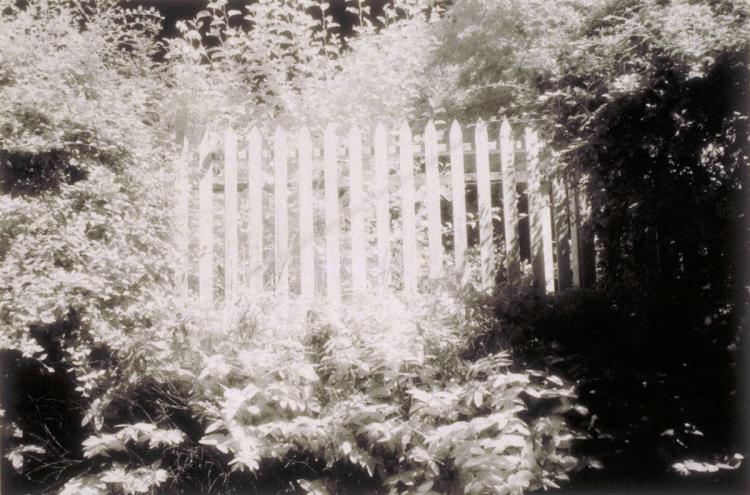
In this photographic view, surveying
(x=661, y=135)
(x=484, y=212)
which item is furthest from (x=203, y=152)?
(x=661, y=135)

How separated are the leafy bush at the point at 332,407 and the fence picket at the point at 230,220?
2.72ft

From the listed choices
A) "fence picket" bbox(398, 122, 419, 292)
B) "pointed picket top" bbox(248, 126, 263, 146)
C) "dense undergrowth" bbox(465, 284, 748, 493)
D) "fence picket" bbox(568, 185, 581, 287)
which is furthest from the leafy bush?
"pointed picket top" bbox(248, 126, 263, 146)

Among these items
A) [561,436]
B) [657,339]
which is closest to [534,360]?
[561,436]

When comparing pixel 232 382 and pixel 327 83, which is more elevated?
pixel 327 83

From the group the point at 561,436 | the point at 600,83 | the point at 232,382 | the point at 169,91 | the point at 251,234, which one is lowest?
the point at 561,436

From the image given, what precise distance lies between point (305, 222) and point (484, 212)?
1207 mm

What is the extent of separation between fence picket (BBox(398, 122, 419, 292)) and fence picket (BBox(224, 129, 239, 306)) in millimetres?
1172

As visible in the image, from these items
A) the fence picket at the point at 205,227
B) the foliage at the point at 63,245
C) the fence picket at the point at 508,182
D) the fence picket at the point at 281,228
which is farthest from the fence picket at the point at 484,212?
the foliage at the point at 63,245

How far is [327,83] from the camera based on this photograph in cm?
493

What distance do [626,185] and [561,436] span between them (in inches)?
47.4

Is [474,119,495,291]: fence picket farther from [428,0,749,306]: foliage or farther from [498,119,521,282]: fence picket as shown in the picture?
[428,0,749,306]: foliage

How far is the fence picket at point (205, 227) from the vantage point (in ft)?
12.4

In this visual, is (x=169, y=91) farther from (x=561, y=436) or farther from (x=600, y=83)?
(x=561, y=436)

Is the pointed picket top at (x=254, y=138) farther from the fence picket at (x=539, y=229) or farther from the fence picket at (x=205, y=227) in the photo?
the fence picket at (x=539, y=229)
